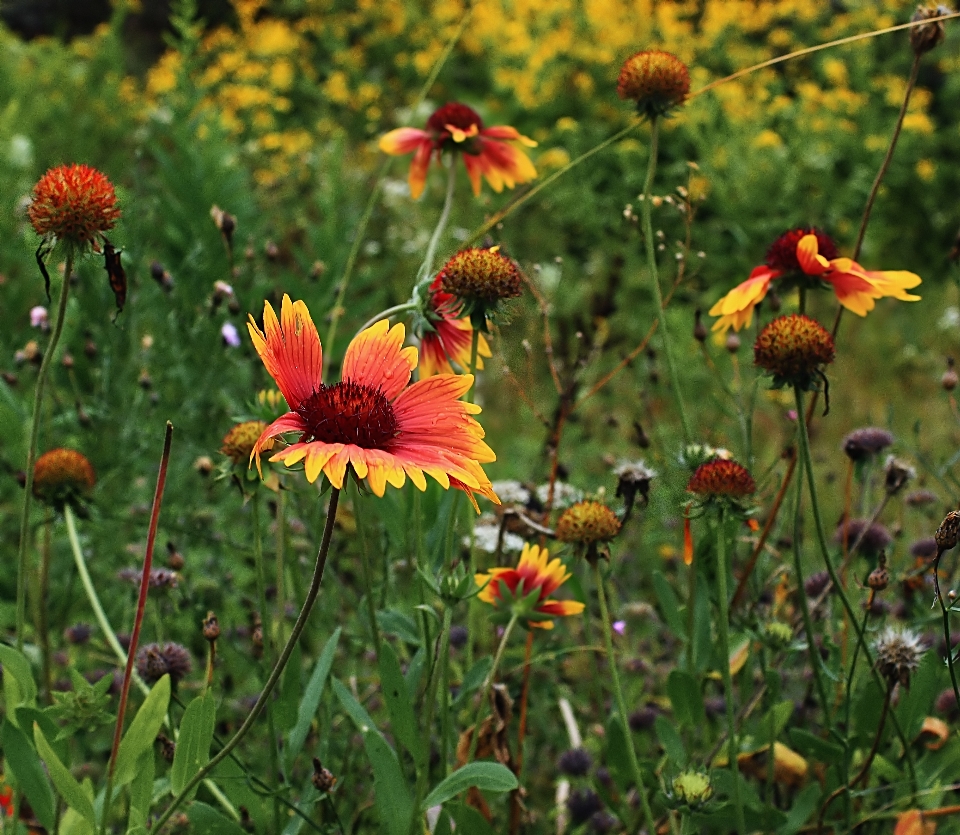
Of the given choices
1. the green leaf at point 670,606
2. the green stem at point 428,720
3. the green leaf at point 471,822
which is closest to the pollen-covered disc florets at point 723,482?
the green leaf at point 670,606

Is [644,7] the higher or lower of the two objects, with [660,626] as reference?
higher

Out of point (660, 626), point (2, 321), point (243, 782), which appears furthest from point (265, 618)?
point (2, 321)

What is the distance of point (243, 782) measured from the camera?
43.0 inches

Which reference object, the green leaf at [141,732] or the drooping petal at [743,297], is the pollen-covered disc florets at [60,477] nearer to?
the green leaf at [141,732]

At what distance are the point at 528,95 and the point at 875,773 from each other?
206 inches

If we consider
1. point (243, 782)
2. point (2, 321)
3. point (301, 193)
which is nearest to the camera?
point (243, 782)

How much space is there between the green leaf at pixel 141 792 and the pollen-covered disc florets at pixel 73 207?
1.69 ft

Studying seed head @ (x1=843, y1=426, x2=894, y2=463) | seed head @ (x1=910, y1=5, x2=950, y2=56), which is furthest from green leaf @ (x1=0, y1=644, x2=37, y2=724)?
seed head @ (x1=910, y1=5, x2=950, y2=56)

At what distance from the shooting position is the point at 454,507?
1.09 m

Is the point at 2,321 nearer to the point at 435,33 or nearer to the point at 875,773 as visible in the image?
the point at 875,773

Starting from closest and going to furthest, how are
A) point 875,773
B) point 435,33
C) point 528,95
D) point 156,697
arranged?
Result: 1. point 156,697
2. point 875,773
3. point 528,95
4. point 435,33

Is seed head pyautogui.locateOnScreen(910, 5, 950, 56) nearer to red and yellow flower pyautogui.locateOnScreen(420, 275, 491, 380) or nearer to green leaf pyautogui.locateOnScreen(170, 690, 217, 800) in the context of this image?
red and yellow flower pyautogui.locateOnScreen(420, 275, 491, 380)

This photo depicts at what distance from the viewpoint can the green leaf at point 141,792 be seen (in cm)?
97

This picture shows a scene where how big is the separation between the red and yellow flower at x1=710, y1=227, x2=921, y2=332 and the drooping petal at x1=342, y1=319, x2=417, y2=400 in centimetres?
42
